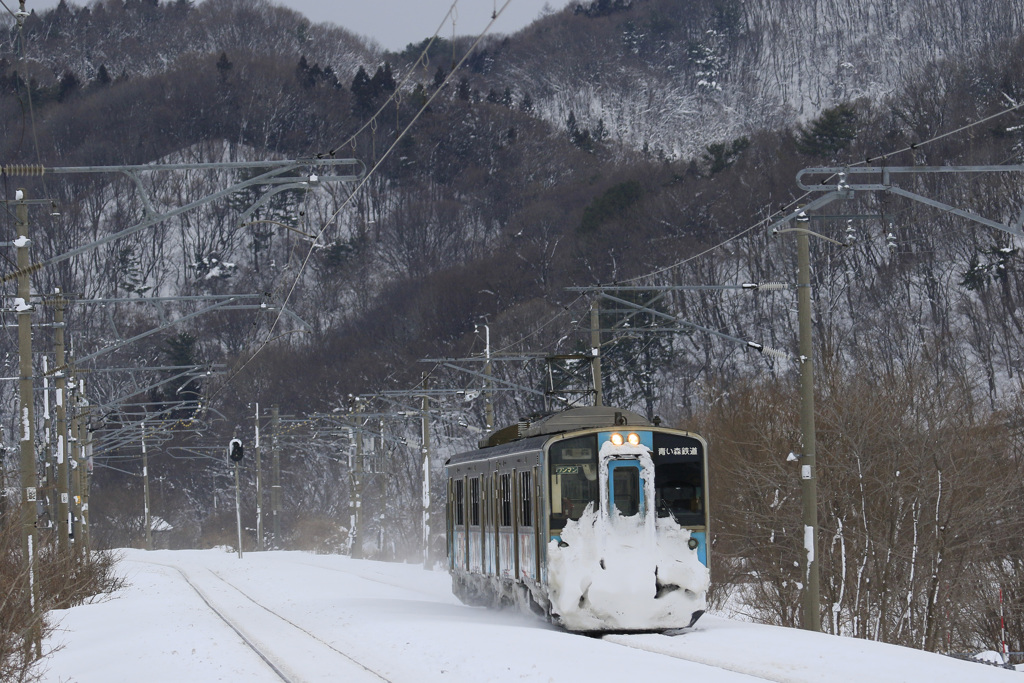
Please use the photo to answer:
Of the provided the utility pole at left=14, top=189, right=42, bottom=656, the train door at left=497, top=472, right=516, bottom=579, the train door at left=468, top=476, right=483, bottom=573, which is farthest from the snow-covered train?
the utility pole at left=14, top=189, right=42, bottom=656

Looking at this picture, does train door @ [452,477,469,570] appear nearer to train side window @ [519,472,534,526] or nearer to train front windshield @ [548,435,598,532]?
train side window @ [519,472,534,526]

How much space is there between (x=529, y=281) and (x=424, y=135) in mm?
45004

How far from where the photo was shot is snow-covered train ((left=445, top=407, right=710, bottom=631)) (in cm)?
1845

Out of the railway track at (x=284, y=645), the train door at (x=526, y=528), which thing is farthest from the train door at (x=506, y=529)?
the railway track at (x=284, y=645)

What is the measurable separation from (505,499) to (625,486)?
10.2 ft

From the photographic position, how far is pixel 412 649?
16891mm

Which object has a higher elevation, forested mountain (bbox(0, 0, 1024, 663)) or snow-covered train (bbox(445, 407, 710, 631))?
forested mountain (bbox(0, 0, 1024, 663))

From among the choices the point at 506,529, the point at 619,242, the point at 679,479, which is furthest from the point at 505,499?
the point at 619,242

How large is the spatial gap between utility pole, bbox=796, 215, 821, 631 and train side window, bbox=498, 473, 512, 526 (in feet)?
14.6

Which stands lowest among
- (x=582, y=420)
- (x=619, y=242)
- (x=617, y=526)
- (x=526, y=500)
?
(x=617, y=526)

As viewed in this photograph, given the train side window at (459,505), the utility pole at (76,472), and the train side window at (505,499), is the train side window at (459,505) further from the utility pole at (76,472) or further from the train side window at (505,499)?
the utility pole at (76,472)

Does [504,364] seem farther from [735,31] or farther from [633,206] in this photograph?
[735,31]

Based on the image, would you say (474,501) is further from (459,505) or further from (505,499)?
(505,499)

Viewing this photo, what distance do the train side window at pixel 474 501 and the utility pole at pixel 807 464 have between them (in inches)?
219
